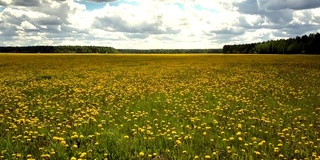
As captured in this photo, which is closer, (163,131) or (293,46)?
(163,131)

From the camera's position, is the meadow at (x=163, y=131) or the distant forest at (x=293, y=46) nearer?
the meadow at (x=163, y=131)

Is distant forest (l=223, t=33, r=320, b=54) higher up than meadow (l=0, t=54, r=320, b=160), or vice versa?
distant forest (l=223, t=33, r=320, b=54)

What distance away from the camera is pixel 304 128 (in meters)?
8.31

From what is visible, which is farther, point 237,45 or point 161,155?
point 237,45

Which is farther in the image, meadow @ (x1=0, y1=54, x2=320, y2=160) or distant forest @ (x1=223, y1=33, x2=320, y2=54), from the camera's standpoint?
distant forest @ (x1=223, y1=33, x2=320, y2=54)

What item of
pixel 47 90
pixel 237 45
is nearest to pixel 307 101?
pixel 47 90

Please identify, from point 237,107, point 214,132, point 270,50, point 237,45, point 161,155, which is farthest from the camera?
point 237,45

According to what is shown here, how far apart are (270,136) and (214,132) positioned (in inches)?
55.3

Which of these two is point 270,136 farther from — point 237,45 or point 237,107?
point 237,45

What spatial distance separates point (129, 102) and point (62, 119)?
10.6ft

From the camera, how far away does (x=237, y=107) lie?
11.1m

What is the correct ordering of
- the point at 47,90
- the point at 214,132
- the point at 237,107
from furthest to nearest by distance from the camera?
the point at 47,90
the point at 237,107
the point at 214,132

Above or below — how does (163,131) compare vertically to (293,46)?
below

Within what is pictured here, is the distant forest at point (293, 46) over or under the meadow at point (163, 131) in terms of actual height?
over
